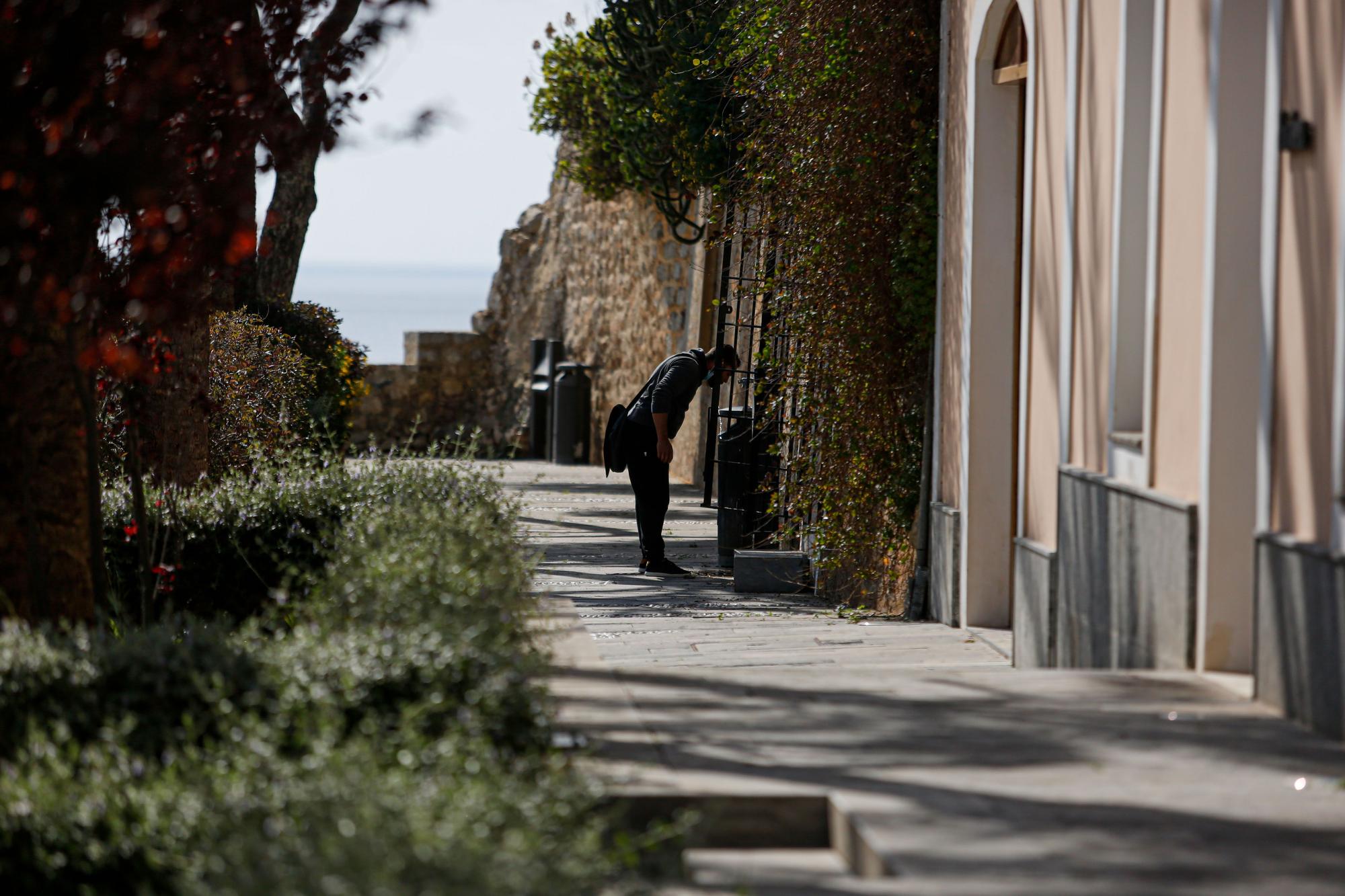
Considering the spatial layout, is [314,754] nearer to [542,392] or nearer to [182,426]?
[182,426]

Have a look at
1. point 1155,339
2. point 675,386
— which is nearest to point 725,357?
point 675,386

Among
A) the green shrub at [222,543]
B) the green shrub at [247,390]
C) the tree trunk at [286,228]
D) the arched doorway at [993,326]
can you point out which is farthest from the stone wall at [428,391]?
the arched doorway at [993,326]

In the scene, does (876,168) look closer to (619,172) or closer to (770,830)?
(770,830)

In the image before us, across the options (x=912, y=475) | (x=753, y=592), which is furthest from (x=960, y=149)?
(x=753, y=592)

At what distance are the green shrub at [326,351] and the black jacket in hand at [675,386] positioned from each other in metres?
3.67

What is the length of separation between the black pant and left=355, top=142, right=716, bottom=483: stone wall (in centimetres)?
717

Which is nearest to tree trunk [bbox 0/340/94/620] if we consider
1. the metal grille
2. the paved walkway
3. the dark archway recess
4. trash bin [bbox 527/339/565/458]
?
the paved walkway

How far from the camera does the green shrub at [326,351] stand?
1278cm

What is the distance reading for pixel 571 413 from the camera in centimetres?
1995

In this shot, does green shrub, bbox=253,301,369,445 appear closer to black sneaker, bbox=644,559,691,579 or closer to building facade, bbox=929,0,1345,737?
black sneaker, bbox=644,559,691,579

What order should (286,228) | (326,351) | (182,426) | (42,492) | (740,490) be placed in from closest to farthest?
(42,492), (182,426), (740,490), (326,351), (286,228)

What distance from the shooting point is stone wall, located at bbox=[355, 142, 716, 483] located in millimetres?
18261

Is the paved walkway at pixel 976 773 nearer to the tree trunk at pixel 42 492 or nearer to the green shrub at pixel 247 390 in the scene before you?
the tree trunk at pixel 42 492

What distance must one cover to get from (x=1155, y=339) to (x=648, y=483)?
5.25 metres
